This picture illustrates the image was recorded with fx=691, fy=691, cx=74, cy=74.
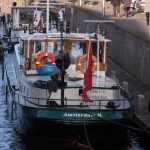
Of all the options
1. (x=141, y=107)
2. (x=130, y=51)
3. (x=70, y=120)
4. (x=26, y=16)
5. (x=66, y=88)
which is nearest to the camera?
(x=70, y=120)

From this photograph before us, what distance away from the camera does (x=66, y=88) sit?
20.5m

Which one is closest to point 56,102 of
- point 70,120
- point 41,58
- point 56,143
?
point 70,120

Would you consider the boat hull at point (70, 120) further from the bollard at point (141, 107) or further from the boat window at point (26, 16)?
the boat window at point (26, 16)

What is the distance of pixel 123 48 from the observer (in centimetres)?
3497


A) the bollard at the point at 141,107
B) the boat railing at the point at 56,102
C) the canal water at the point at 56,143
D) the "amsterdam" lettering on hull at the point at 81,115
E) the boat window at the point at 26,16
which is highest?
the boat window at the point at 26,16

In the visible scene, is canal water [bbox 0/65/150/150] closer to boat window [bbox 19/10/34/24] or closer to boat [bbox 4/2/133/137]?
boat [bbox 4/2/133/137]

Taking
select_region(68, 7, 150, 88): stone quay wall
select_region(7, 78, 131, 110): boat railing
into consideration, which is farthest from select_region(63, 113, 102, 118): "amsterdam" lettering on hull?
select_region(68, 7, 150, 88): stone quay wall

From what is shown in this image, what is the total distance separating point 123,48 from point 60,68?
596 inches

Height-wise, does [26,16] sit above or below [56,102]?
above

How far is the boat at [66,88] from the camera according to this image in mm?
19906

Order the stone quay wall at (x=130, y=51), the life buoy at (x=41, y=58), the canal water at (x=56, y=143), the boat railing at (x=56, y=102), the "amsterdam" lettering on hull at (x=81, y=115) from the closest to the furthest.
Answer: the "amsterdam" lettering on hull at (x=81, y=115)
the boat railing at (x=56, y=102)
the canal water at (x=56, y=143)
the life buoy at (x=41, y=58)
the stone quay wall at (x=130, y=51)

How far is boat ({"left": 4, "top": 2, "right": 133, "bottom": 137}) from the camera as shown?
19.9m

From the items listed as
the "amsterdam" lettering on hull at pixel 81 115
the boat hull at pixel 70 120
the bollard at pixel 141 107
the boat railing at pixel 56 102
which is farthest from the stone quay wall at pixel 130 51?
the "amsterdam" lettering on hull at pixel 81 115

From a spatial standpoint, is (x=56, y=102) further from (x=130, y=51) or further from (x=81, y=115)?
(x=130, y=51)
